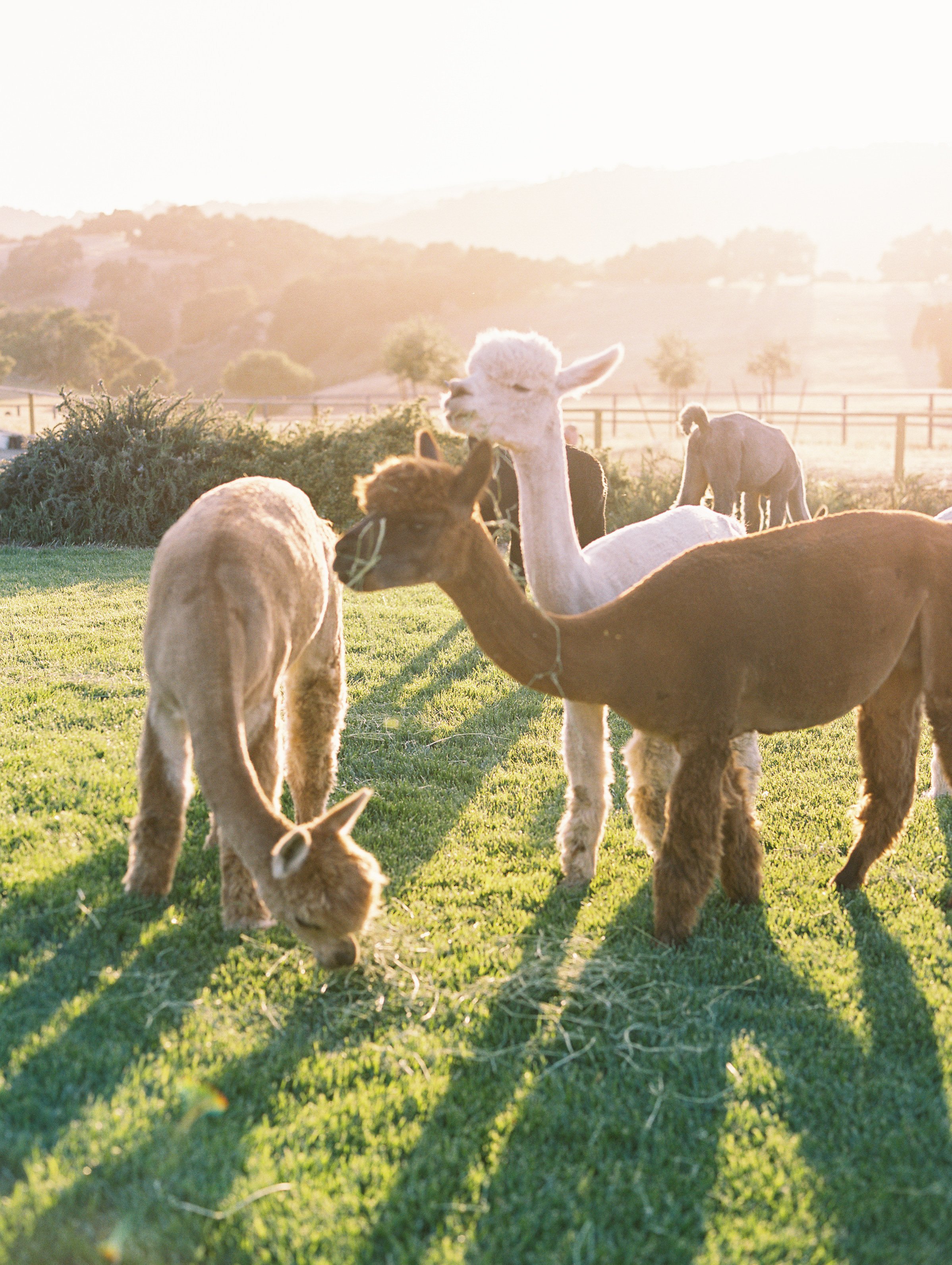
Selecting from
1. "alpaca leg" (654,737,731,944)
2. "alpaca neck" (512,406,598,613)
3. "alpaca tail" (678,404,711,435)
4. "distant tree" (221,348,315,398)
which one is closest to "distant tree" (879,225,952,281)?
"distant tree" (221,348,315,398)

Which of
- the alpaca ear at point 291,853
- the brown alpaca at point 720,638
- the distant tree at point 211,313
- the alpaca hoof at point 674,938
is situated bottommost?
the alpaca hoof at point 674,938

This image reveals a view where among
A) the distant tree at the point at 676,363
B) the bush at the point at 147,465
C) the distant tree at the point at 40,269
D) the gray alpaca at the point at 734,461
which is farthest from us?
the distant tree at the point at 40,269

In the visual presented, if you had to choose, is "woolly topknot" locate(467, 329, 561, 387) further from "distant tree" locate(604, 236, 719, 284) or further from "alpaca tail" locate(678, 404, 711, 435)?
"distant tree" locate(604, 236, 719, 284)

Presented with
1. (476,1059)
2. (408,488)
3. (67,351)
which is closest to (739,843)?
(476,1059)

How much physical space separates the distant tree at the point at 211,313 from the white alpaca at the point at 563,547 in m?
82.9

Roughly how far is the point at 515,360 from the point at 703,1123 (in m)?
2.76

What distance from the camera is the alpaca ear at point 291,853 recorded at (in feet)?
9.90

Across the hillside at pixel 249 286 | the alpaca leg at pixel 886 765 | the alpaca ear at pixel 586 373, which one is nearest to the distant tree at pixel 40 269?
the hillside at pixel 249 286

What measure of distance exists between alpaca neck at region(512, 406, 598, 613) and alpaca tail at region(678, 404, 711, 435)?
5.61 m

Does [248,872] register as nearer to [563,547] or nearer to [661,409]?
[563,547]

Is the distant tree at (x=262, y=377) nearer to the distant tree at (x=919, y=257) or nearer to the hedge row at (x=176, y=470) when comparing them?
the hedge row at (x=176, y=470)

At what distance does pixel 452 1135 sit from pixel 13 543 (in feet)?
42.7

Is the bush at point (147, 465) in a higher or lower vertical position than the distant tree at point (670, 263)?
lower

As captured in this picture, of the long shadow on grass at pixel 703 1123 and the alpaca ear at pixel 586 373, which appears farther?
the alpaca ear at pixel 586 373
